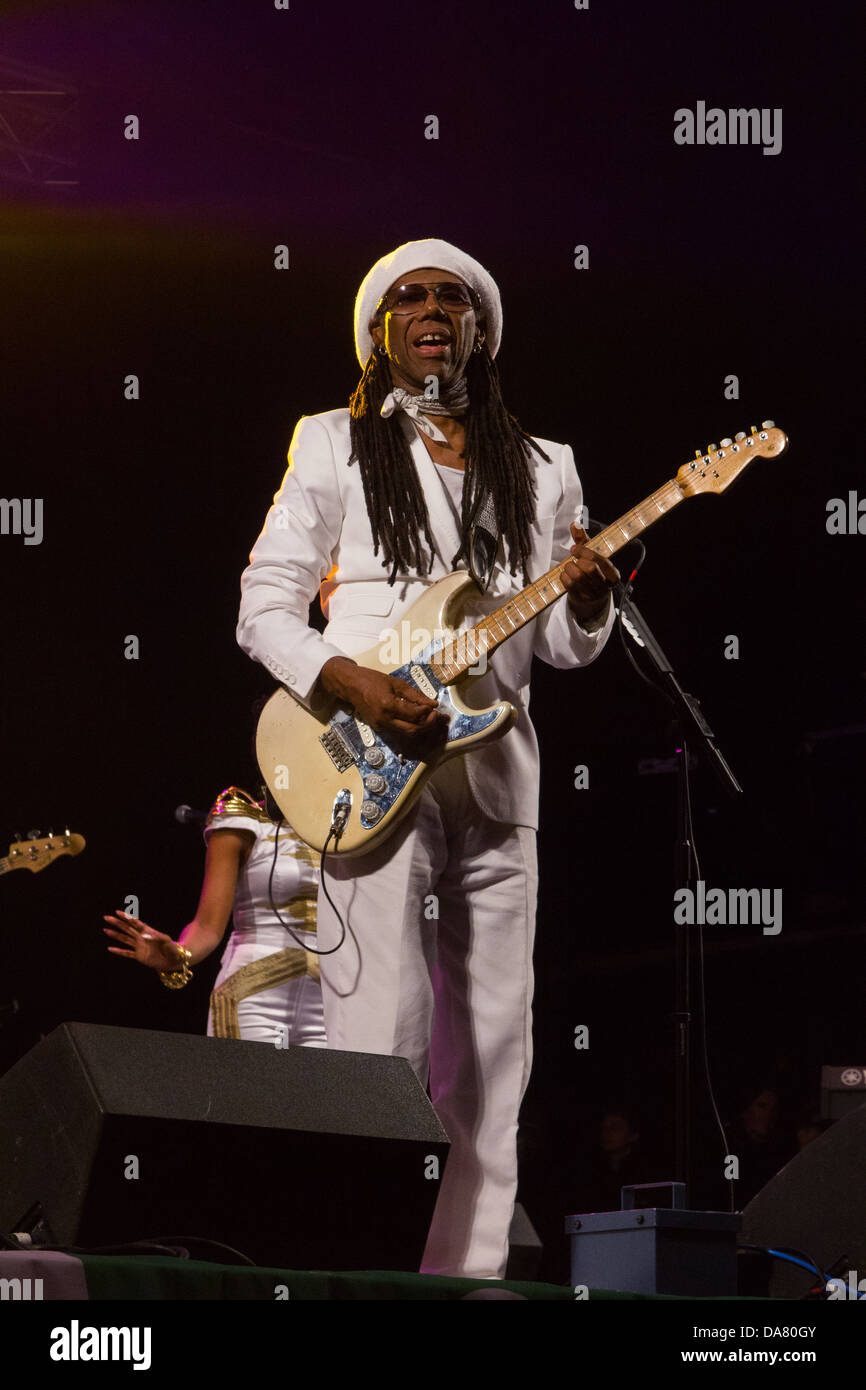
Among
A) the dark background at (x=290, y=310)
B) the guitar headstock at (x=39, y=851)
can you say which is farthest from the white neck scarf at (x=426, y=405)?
the guitar headstock at (x=39, y=851)

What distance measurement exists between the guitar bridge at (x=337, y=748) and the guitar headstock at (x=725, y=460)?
0.92m

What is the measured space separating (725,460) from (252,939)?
2.11 meters

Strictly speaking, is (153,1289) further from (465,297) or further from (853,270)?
(853,270)

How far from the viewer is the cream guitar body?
2973mm

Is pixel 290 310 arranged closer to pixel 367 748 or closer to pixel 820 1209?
pixel 367 748

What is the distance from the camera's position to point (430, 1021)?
118 inches

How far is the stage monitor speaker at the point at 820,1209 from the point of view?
339cm

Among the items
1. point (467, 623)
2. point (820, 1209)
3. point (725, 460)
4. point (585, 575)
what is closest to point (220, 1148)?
point (467, 623)

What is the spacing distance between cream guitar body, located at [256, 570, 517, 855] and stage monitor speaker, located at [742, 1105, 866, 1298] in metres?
1.28

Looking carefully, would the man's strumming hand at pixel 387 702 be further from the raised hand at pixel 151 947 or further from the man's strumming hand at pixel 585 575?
the raised hand at pixel 151 947

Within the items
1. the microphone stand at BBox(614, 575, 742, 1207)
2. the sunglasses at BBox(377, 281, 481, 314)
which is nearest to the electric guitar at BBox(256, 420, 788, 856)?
the sunglasses at BBox(377, 281, 481, 314)

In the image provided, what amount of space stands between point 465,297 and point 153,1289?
213 centimetres
